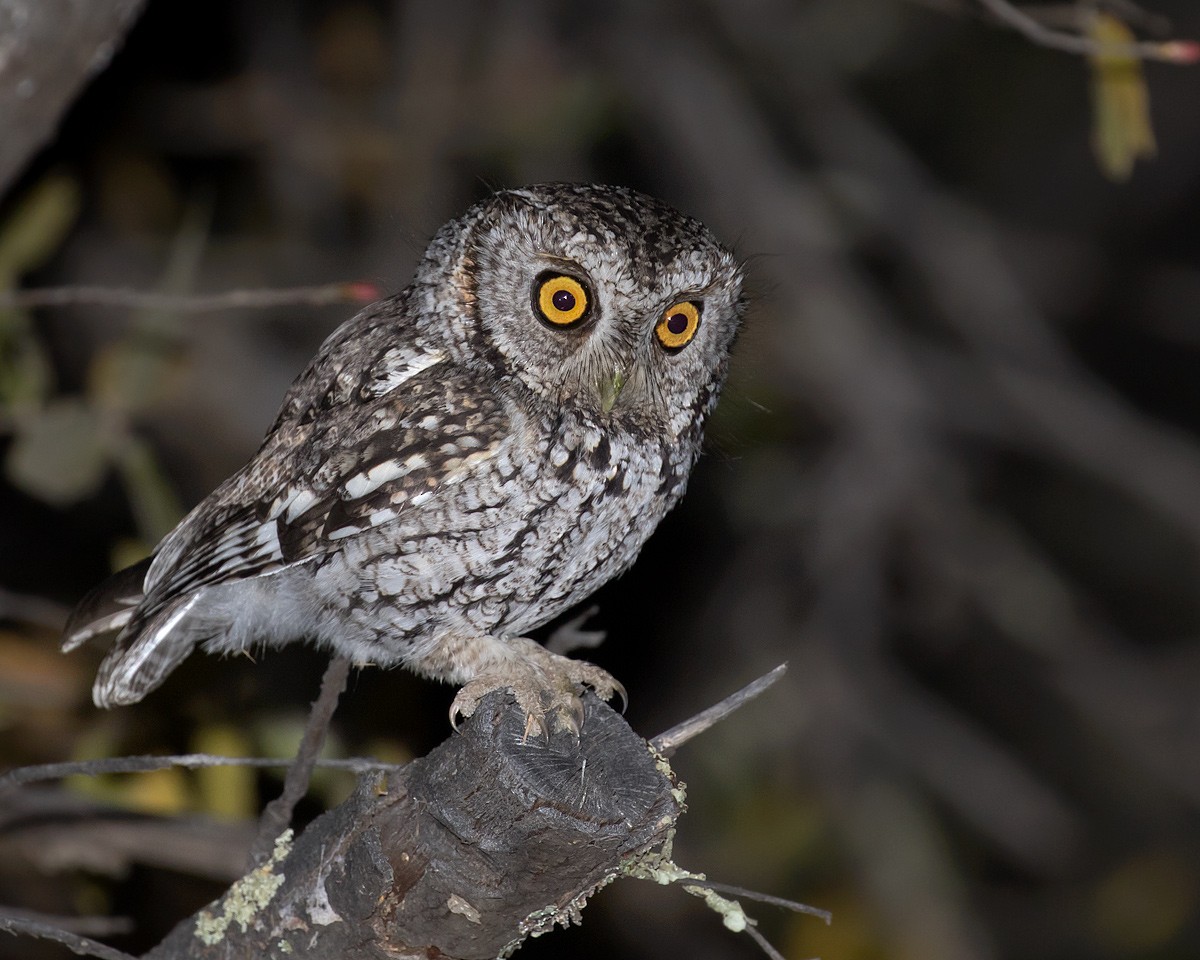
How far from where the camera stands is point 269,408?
441 cm

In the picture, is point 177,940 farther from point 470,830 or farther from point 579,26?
point 579,26

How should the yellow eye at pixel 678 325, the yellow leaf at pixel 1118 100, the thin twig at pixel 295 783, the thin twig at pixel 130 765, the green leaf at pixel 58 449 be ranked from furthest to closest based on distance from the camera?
the green leaf at pixel 58 449 → the yellow leaf at pixel 1118 100 → the yellow eye at pixel 678 325 → the thin twig at pixel 295 783 → the thin twig at pixel 130 765

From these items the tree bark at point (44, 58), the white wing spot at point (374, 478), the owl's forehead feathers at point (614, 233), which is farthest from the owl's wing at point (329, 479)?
the tree bark at point (44, 58)

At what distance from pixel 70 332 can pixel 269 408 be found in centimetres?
90

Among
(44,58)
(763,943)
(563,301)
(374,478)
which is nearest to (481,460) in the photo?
(374,478)

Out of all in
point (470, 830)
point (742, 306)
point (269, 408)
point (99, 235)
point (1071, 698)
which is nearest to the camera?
point (470, 830)

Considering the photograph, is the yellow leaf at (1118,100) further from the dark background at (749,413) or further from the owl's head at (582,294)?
the dark background at (749,413)

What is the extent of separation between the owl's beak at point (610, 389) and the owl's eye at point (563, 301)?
0.36 feet

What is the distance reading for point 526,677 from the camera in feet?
6.90

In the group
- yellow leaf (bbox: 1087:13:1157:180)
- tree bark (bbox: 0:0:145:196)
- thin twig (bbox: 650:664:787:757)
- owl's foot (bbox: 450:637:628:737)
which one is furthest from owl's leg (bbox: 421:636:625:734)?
yellow leaf (bbox: 1087:13:1157:180)

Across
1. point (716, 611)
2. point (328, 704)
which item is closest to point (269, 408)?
point (716, 611)

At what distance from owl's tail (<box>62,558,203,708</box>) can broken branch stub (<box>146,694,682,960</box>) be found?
0.58m

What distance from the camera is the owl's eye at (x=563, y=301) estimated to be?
2.22 metres

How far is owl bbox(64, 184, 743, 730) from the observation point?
2162 millimetres
